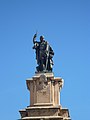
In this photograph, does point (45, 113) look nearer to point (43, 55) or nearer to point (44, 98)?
point (44, 98)

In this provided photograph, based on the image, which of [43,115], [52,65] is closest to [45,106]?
[43,115]

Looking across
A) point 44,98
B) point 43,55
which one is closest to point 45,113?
point 44,98

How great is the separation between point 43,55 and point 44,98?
3.58 metres

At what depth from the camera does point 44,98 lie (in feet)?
132

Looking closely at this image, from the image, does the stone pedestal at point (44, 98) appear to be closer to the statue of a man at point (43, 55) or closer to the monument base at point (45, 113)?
the monument base at point (45, 113)

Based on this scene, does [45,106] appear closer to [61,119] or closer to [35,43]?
[61,119]

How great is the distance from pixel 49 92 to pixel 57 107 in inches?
59.5

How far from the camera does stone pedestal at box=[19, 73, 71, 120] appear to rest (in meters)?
39.4

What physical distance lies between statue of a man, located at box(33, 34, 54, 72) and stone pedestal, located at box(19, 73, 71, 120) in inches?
28.7

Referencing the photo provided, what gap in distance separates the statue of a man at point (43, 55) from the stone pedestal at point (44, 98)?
2.39 ft

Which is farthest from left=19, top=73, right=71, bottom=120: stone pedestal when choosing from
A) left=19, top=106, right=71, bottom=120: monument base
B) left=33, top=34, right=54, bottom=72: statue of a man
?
left=33, top=34, right=54, bottom=72: statue of a man

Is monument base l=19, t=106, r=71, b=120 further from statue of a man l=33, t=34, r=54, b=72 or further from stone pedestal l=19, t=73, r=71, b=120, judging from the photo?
statue of a man l=33, t=34, r=54, b=72

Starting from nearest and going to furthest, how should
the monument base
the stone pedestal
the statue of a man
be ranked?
the monument base → the stone pedestal → the statue of a man

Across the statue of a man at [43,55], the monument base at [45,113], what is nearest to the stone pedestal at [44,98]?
the monument base at [45,113]
